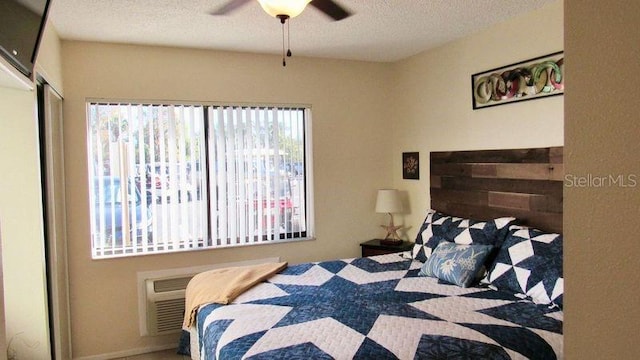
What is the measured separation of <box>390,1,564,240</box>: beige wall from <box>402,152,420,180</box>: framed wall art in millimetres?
50

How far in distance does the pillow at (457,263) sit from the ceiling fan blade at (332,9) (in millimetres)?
1676

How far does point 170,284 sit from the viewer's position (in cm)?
365

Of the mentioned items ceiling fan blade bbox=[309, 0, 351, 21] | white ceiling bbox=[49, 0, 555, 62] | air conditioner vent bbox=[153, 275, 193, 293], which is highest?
white ceiling bbox=[49, 0, 555, 62]

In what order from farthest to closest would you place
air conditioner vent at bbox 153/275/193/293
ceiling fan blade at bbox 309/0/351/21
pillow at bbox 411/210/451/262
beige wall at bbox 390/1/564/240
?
air conditioner vent at bbox 153/275/193/293 → pillow at bbox 411/210/451/262 → beige wall at bbox 390/1/564/240 → ceiling fan blade at bbox 309/0/351/21

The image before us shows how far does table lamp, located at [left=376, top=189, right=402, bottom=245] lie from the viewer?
411 centimetres

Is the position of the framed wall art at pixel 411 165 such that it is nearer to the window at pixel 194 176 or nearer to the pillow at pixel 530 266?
the window at pixel 194 176

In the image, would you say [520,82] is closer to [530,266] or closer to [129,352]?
[530,266]

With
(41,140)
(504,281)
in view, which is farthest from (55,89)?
(504,281)

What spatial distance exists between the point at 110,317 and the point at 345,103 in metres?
2.72

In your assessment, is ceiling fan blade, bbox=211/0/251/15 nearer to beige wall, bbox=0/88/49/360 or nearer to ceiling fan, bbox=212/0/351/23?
ceiling fan, bbox=212/0/351/23

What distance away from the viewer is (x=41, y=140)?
279 centimetres

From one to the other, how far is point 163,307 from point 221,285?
3.38 feet

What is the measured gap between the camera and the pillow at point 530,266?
2.39 m

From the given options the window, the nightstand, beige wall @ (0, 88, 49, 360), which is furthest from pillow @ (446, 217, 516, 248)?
beige wall @ (0, 88, 49, 360)
